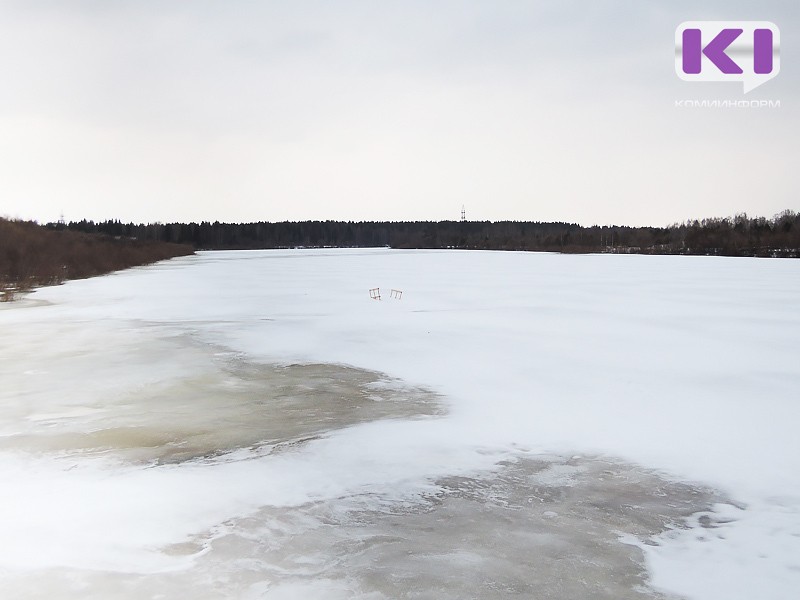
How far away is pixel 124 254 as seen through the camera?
5312 cm

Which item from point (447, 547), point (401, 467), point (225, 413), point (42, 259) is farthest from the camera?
point (42, 259)

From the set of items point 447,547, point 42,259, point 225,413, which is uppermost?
point 42,259

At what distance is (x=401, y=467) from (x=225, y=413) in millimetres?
2546

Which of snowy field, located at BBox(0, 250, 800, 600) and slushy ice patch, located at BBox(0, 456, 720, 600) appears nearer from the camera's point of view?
slushy ice patch, located at BBox(0, 456, 720, 600)

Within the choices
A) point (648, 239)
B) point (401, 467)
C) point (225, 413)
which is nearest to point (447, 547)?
point (401, 467)

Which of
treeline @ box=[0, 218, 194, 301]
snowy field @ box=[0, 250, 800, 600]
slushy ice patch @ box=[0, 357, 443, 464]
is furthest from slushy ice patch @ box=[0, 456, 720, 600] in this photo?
treeline @ box=[0, 218, 194, 301]

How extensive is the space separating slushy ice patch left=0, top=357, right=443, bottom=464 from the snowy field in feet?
0.13

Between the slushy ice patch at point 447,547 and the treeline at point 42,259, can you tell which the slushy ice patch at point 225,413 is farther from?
the treeline at point 42,259

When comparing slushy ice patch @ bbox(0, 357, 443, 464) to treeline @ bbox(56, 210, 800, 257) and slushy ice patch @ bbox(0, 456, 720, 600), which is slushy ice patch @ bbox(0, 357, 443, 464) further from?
treeline @ bbox(56, 210, 800, 257)

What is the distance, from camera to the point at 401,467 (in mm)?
5863

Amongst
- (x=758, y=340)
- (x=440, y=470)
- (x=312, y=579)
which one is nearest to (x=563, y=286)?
(x=758, y=340)

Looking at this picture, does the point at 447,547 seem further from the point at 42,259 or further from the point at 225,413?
the point at 42,259

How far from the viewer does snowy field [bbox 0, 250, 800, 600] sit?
396 centimetres

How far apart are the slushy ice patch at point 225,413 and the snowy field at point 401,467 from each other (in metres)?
0.04
